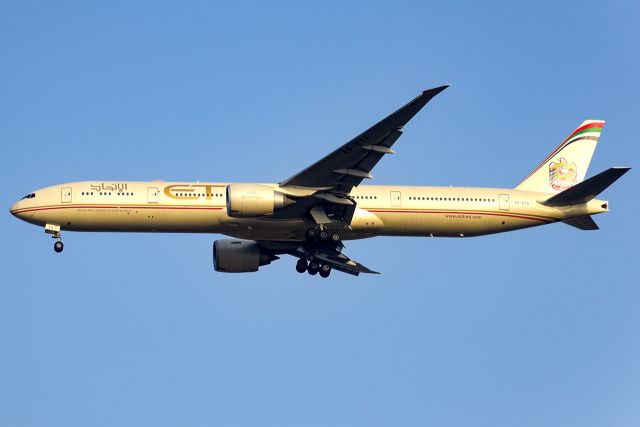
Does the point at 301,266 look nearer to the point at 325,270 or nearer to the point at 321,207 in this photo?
the point at 325,270

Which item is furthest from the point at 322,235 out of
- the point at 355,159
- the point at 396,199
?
the point at 355,159

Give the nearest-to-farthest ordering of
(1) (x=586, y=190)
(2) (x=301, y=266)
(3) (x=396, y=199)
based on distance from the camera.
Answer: (3) (x=396, y=199), (1) (x=586, y=190), (2) (x=301, y=266)

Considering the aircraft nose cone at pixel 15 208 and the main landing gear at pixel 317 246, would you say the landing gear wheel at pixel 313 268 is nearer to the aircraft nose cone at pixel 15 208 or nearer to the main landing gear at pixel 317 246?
A: the main landing gear at pixel 317 246

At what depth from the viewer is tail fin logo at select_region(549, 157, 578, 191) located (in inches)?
2402

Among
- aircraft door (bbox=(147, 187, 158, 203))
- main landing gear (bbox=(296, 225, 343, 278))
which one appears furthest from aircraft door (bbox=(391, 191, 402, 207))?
aircraft door (bbox=(147, 187, 158, 203))

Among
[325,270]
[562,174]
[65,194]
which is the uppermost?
[562,174]

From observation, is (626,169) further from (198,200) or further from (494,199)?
(198,200)

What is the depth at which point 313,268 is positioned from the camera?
58.9 metres

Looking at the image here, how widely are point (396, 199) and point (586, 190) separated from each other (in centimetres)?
969

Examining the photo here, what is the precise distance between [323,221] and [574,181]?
15474mm

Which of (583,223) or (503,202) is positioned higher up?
(503,202)

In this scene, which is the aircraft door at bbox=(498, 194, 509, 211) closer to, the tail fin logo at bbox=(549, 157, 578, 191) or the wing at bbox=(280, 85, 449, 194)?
the tail fin logo at bbox=(549, 157, 578, 191)

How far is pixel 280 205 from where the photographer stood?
176 feet

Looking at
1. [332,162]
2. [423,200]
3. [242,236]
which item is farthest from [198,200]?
[423,200]
